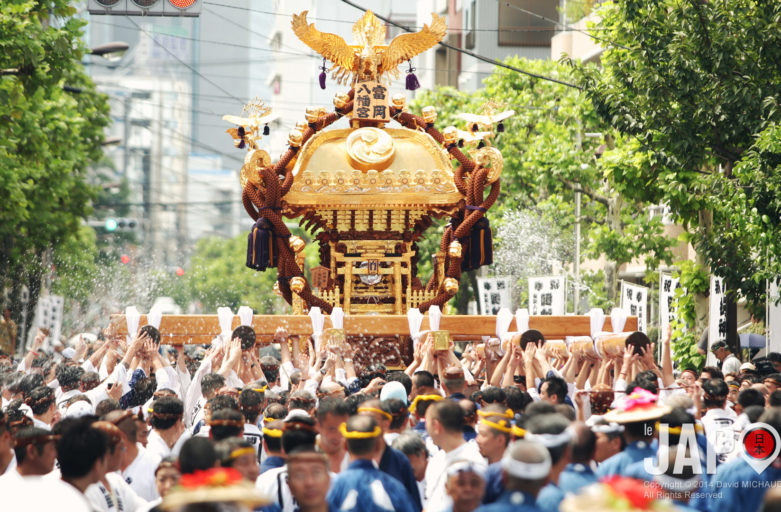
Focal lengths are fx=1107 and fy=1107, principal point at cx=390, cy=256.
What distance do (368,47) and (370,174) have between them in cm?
188

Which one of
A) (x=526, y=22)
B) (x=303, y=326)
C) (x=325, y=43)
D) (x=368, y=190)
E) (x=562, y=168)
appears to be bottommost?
(x=303, y=326)

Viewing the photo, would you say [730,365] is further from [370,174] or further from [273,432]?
[273,432]

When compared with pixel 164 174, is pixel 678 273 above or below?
below

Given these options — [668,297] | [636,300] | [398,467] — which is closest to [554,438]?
[398,467]

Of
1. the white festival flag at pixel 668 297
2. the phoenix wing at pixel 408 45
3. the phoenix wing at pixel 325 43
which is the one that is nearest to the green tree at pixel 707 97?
the phoenix wing at pixel 408 45

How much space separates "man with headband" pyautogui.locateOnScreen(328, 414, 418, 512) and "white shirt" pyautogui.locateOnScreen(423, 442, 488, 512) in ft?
0.41

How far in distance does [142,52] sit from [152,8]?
113 metres

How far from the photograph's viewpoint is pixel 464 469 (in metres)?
4.50

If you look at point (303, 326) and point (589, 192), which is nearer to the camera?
point (303, 326)

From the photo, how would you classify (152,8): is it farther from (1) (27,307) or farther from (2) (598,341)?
(1) (27,307)

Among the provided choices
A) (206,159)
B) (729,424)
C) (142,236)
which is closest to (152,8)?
(729,424)

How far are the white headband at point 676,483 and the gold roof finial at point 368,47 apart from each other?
9.68 m

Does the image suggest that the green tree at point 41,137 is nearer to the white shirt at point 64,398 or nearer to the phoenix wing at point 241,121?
the phoenix wing at point 241,121

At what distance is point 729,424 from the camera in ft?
23.5
